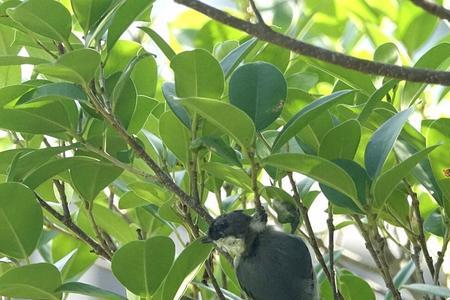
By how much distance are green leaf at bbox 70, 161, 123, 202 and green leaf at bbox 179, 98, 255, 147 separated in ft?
0.77

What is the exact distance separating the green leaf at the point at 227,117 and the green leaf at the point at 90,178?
234 mm

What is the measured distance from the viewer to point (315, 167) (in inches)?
36.2

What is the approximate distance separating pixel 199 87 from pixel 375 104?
19 centimetres

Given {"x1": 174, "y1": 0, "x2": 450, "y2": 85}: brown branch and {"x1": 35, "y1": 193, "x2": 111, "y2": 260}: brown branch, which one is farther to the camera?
{"x1": 35, "y1": 193, "x2": 111, "y2": 260}: brown branch

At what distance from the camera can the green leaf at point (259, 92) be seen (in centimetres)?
98

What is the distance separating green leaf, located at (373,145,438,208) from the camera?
92 cm

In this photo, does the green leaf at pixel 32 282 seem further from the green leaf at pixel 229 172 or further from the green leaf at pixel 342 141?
the green leaf at pixel 342 141

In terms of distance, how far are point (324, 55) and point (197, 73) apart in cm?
27

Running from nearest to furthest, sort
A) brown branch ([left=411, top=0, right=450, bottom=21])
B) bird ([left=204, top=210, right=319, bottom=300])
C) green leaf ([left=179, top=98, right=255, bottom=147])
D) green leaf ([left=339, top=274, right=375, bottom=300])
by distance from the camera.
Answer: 1. brown branch ([left=411, top=0, right=450, bottom=21])
2. green leaf ([left=179, top=98, right=255, bottom=147])
3. bird ([left=204, top=210, right=319, bottom=300])
4. green leaf ([left=339, top=274, right=375, bottom=300])

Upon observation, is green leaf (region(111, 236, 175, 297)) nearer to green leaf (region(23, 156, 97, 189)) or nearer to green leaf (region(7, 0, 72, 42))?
green leaf (region(23, 156, 97, 189))

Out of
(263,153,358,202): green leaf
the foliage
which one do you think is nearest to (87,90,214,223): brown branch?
the foliage

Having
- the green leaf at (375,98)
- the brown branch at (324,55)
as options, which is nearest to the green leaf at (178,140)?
the green leaf at (375,98)

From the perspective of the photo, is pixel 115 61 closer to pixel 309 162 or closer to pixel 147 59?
pixel 147 59

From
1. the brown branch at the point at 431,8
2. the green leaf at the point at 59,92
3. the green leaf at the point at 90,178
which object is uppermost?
the brown branch at the point at 431,8
